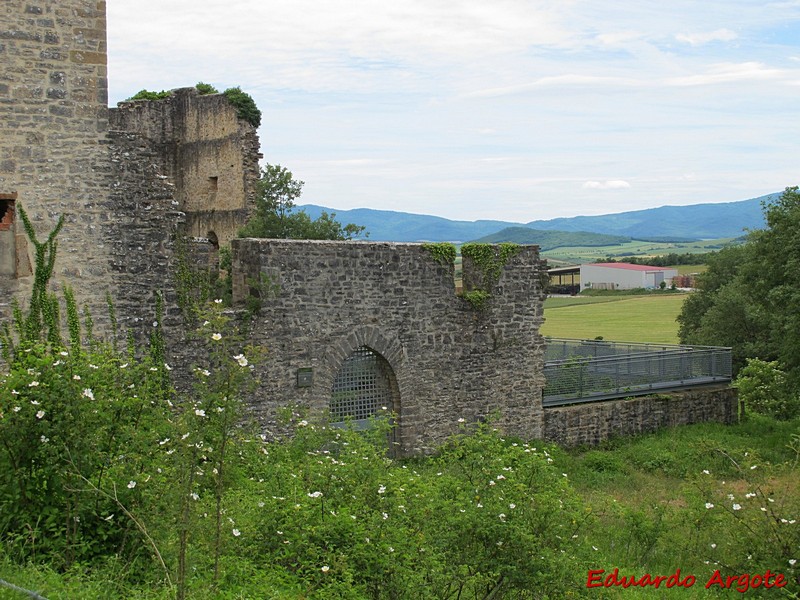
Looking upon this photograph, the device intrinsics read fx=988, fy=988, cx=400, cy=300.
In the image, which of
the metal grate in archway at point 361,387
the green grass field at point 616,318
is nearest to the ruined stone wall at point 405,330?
the metal grate in archway at point 361,387

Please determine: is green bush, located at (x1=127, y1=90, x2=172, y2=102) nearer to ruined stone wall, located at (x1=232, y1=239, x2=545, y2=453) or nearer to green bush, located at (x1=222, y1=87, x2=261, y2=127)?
green bush, located at (x1=222, y1=87, x2=261, y2=127)

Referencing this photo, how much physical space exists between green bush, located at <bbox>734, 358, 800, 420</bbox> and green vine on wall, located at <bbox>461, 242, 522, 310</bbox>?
8.95 metres

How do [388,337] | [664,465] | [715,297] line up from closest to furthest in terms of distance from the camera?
[388,337] < [664,465] < [715,297]

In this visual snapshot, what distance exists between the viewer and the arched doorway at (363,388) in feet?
57.5

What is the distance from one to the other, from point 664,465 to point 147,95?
17.7 metres

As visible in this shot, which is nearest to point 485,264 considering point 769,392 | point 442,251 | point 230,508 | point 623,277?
point 442,251

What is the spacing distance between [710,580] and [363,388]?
7.40 meters

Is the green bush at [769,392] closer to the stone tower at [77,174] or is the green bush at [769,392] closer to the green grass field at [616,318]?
the stone tower at [77,174]

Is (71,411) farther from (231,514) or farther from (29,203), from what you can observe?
(29,203)

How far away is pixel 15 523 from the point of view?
27.7 feet

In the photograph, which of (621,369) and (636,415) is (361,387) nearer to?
(636,415)

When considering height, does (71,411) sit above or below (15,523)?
above

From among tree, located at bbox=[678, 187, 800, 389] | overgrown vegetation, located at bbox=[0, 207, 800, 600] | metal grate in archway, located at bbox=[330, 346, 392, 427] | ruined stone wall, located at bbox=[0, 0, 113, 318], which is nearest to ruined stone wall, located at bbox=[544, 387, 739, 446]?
tree, located at bbox=[678, 187, 800, 389]

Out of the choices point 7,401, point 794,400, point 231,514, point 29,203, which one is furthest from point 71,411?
point 794,400
